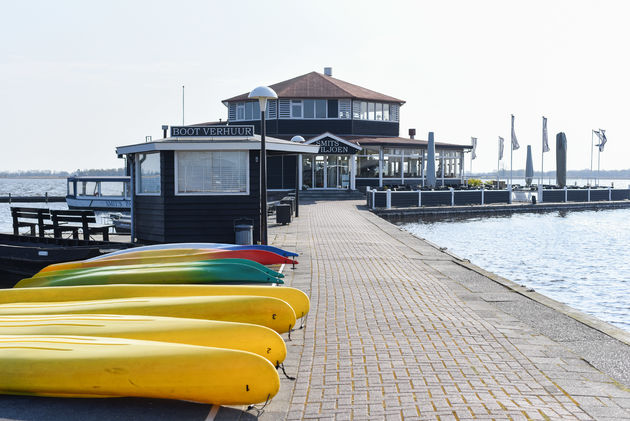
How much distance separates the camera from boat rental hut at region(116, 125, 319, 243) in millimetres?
15297

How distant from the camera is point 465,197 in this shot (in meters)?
36.1

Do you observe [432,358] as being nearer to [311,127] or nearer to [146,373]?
[146,373]

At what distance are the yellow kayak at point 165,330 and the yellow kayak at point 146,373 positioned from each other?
1.48ft

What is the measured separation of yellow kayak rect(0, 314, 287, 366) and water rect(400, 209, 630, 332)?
23.1 ft

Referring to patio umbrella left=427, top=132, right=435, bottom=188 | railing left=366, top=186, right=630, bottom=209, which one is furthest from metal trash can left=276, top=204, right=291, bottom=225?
patio umbrella left=427, top=132, right=435, bottom=188

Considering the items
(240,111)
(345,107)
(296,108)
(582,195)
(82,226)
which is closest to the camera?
(82,226)

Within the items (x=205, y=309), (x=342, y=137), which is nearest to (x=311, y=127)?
(x=342, y=137)

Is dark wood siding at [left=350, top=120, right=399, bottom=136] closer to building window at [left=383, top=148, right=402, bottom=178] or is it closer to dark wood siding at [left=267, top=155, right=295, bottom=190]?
building window at [left=383, top=148, right=402, bottom=178]

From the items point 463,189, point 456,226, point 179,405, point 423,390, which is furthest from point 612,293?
point 463,189

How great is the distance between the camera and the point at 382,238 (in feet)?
60.5

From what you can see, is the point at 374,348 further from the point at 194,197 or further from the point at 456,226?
the point at 456,226

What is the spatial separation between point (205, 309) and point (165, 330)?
95 cm

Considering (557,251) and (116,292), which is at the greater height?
(116,292)

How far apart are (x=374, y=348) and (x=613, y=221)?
29.1 meters
